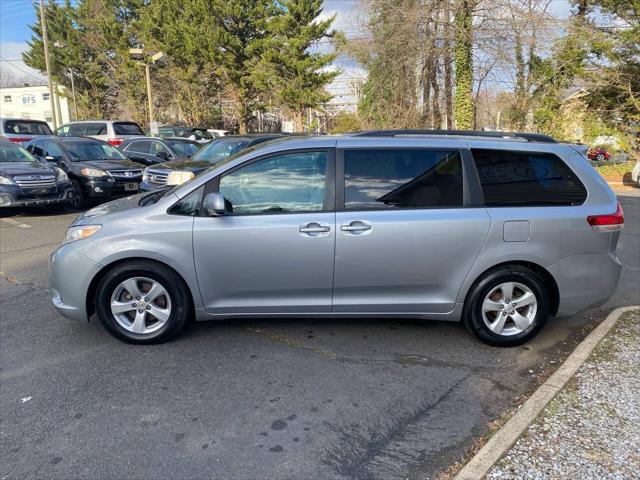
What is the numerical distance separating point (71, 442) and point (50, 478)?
29 centimetres

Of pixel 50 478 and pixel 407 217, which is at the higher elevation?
pixel 407 217

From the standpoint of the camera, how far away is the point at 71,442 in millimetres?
2783

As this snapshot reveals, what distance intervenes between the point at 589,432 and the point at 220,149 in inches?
355

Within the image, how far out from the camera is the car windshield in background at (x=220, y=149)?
10164mm

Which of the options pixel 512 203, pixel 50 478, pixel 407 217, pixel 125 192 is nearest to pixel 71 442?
pixel 50 478

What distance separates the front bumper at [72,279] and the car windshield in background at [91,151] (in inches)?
334

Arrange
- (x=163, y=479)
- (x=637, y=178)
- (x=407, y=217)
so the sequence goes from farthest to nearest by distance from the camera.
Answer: (x=637, y=178), (x=407, y=217), (x=163, y=479)

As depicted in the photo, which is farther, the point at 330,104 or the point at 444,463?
the point at 330,104

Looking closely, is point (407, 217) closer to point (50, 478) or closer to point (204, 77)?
point (50, 478)

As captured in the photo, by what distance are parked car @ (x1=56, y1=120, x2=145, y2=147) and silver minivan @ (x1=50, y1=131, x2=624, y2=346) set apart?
49.9 feet

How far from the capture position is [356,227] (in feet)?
12.3

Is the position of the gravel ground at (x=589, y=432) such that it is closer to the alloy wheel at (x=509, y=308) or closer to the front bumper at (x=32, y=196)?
the alloy wheel at (x=509, y=308)

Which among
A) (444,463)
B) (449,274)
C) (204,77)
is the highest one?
(204,77)

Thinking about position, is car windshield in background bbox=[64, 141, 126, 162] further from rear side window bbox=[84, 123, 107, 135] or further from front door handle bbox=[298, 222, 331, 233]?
front door handle bbox=[298, 222, 331, 233]
